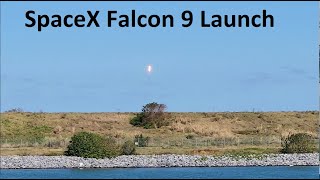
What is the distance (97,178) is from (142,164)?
12.7 m

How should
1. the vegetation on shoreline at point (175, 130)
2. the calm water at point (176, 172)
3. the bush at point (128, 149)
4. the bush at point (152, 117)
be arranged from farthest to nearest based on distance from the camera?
the bush at point (152, 117) → the vegetation on shoreline at point (175, 130) → the bush at point (128, 149) → the calm water at point (176, 172)

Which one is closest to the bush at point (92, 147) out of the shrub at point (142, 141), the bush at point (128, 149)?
the bush at point (128, 149)

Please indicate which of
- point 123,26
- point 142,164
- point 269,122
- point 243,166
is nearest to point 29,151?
point 142,164

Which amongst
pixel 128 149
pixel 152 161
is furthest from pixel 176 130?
pixel 152 161

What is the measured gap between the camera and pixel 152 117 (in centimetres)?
10106

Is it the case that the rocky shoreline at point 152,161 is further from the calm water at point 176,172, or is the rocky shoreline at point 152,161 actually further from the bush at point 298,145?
the bush at point 298,145

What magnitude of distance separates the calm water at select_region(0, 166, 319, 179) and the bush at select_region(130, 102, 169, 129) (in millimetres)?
41281

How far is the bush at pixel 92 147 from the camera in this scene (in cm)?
6675

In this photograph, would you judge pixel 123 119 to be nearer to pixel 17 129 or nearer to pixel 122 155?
pixel 17 129

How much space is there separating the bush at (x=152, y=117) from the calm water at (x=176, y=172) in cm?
4128

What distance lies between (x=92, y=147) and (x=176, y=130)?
1246 inches

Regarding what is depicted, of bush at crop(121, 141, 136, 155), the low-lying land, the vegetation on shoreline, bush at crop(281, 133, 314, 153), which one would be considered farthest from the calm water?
the vegetation on shoreline

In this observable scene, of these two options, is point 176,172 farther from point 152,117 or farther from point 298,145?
point 152,117

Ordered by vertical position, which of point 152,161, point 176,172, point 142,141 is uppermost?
point 142,141
